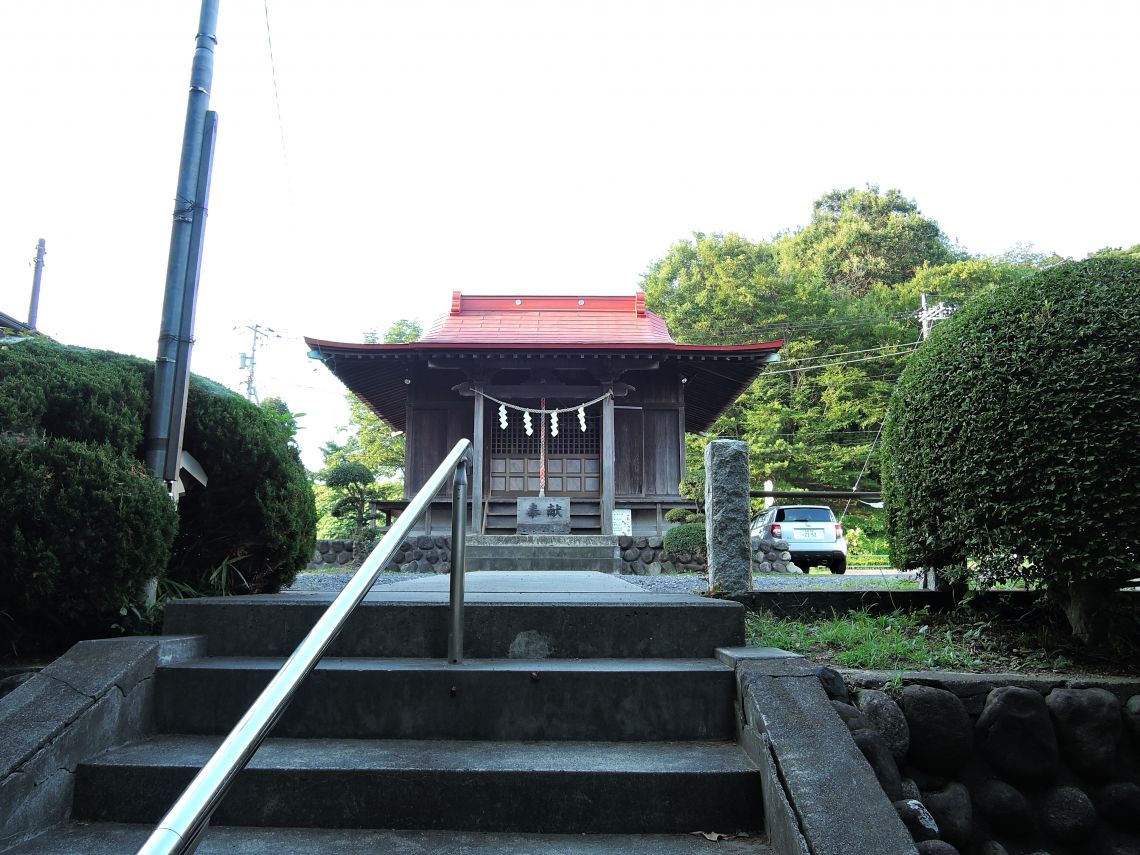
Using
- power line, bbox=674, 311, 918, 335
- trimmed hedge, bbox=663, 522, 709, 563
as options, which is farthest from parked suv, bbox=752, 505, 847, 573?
power line, bbox=674, 311, 918, 335

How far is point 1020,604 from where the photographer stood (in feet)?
13.2

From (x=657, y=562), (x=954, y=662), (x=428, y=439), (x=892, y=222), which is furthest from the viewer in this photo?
(x=892, y=222)

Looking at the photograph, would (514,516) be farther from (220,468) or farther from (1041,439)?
(1041,439)

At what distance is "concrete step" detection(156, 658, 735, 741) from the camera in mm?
2555

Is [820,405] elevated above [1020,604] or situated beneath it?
elevated above

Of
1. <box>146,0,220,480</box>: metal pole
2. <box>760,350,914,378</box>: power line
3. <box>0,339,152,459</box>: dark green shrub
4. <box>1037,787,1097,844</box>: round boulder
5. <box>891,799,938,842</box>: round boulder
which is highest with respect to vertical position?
<box>760,350,914,378</box>: power line

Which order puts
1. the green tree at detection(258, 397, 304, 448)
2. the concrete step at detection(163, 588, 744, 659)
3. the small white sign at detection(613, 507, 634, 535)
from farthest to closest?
the small white sign at detection(613, 507, 634, 535)
the green tree at detection(258, 397, 304, 448)
the concrete step at detection(163, 588, 744, 659)

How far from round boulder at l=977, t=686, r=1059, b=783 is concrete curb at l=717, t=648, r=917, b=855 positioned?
0.86 metres

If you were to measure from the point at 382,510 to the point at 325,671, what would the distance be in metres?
12.5

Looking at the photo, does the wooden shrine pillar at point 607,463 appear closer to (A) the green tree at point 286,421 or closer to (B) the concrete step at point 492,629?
(A) the green tree at point 286,421

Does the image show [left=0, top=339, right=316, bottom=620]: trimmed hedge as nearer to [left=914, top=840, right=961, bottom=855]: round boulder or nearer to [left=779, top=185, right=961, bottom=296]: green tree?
[left=914, top=840, right=961, bottom=855]: round boulder

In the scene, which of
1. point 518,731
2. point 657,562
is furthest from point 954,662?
point 657,562

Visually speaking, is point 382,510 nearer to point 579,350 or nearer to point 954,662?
point 579,350

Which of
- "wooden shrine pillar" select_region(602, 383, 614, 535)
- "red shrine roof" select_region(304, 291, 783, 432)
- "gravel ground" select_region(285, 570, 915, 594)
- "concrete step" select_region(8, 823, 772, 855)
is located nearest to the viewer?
"concrete step" select_region(8, 823, 772, 855)
